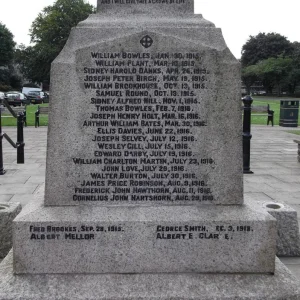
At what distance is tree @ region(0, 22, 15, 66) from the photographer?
78.4 m

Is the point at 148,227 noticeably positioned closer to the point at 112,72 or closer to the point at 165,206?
the point at 165,206

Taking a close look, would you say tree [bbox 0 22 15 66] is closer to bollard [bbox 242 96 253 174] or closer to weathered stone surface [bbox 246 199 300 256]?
bollard [bbox 242 96 253 174]

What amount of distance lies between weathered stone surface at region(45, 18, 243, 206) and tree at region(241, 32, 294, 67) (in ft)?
300

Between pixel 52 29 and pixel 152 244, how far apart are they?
64.1 meters

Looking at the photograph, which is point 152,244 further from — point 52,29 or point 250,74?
point 250,74

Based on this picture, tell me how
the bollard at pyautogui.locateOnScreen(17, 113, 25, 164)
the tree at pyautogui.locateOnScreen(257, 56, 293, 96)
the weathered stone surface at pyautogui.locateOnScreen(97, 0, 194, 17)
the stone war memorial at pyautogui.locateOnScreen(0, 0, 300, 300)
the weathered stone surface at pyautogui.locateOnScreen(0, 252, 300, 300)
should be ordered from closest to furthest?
the weathered stone surface at pyautogui.locateOnScreen(0, 252, 300, 300) → the stone war memorial at pyautogui.locateOnScreen(0, 0, 300, 300) → the weathered stone surface at pyautogui.locateOnScreen(97, 0, 194, 17) → the bollard at pyautogui.locateOnScreen(17, 113, 25, 164) → the tree at pyautogui.locateOnScreen(257, 56, 293, 96)

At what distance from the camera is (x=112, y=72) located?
3496 mm

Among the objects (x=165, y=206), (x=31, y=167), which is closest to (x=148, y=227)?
(x=165, y=206)

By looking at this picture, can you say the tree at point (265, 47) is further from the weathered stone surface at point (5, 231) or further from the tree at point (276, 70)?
the weathered stone surface at point (5, 231)

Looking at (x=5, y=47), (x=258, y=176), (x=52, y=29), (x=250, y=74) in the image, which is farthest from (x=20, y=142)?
(x=250, y=74)

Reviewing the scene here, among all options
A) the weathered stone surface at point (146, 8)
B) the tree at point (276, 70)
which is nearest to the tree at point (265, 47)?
the tree at point (276, 70)

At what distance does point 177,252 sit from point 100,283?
2.01 ft

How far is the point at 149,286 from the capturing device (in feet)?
10.5

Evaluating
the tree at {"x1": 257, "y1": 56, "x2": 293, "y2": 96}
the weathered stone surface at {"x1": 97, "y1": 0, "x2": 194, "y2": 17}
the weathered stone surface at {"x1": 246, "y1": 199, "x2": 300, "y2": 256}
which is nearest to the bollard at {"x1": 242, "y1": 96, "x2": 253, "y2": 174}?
the weathered stone surface at {"x1": 246, "y1": 199, "x2": 300, "y2": 256}
